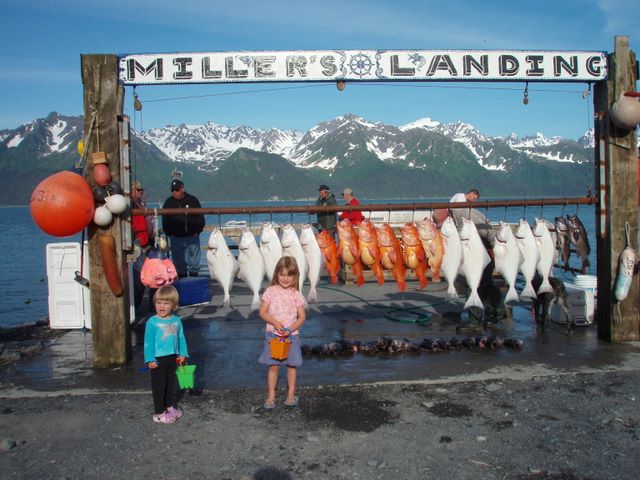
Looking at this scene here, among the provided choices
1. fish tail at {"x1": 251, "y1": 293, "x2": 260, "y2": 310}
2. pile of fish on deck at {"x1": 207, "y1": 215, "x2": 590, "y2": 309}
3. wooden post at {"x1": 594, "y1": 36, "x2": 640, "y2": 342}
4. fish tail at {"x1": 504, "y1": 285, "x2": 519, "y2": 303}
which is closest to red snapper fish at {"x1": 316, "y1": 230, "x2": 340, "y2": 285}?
pile of fish on deck at {"x1": 207, "y1": 215, "x2": 590, "y2": 309}

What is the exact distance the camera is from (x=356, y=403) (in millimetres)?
5312

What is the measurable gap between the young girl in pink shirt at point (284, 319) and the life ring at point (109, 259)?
1943 millimetres

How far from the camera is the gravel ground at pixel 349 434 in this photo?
13.4 feet

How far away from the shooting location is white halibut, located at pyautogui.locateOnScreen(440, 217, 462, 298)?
21.7 ft

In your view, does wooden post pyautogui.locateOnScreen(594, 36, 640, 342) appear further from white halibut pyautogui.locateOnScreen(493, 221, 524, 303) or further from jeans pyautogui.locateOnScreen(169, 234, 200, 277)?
jeans pyautogui.locateOnScreen(169, 234, 200, 277)

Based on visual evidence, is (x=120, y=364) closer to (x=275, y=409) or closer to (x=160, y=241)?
(x=160, y=241)

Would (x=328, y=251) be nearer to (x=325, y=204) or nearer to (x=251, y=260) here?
(x=251, y=260)

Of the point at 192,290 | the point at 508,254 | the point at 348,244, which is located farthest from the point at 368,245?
the point at 192,290

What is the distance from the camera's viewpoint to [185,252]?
10.3 m

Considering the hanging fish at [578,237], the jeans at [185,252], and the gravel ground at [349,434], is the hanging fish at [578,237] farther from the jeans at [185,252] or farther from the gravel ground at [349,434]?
the jeans at [185,252]

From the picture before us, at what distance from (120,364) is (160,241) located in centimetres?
145

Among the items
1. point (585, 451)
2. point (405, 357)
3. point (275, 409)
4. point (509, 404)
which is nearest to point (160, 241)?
point (275, 409)

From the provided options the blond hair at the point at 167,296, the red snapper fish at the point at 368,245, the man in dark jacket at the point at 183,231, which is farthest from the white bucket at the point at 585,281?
the blond hair at the point at 167,296

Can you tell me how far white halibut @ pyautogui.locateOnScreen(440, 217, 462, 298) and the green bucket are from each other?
9.68ft
